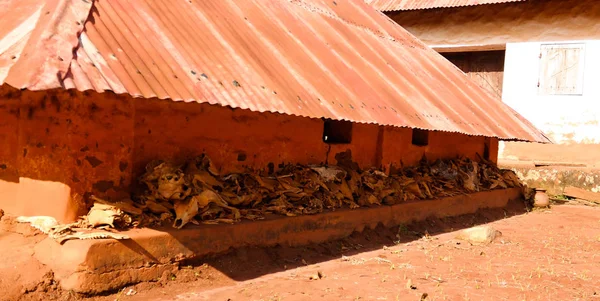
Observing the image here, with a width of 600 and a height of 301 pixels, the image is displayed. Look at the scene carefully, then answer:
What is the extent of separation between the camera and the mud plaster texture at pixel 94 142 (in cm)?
422

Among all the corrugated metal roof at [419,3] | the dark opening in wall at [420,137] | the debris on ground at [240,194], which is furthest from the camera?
the corrugated metal roof at [419,3]

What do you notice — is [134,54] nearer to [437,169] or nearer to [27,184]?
[27,184]

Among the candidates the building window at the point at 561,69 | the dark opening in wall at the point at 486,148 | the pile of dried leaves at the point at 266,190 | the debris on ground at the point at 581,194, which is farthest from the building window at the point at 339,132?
the building window at the point at 561,69

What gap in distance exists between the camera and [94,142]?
4.32m

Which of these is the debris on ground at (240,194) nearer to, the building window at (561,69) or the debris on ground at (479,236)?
the debris on ground at (479,236)

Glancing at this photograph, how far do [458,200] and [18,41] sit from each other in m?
6.79

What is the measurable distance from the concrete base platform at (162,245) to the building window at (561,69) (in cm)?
952

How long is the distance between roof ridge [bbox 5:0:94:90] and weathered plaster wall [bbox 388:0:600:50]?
1269cm

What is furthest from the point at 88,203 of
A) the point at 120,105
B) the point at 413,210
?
the point at 413,210

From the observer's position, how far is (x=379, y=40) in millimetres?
9633

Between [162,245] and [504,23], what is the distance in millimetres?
13002

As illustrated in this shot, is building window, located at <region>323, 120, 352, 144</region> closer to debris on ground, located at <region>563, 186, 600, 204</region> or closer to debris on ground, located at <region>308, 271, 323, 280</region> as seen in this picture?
debris on ground, located at <region>308, 271, 323, 280</region>

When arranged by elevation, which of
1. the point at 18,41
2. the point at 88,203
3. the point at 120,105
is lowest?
the point at 88,203

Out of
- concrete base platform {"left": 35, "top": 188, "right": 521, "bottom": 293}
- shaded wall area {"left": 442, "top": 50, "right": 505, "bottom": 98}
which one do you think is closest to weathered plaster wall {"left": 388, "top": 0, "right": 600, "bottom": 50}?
shaded wall area {"left": 442, "top": 50, "right": 505, "bottom": 98}
